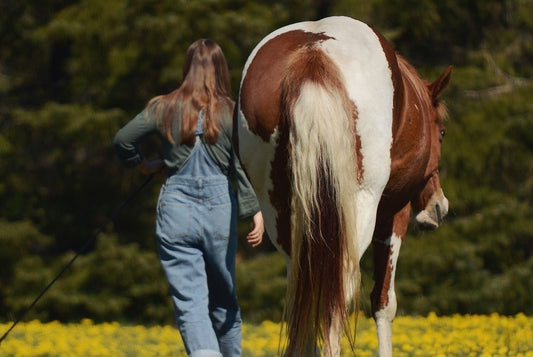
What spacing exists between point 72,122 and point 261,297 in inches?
147

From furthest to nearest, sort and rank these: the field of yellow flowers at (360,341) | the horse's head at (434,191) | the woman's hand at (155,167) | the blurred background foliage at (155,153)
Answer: the blurred background foliage at (155,153) → the field of yellow flowers at (360,341) → the horse's head at (434,191) → the woman's hand at (155,167)

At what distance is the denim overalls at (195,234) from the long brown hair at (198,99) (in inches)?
2.1

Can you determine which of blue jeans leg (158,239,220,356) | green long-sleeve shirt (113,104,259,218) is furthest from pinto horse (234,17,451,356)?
blue jeans leg (158,239,220,356)

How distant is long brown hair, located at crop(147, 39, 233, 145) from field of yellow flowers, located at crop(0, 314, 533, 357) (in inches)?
82.3

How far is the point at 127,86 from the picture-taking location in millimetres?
14273

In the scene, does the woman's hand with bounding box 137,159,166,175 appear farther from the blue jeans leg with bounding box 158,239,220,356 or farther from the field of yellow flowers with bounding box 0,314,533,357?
the field of yellow flowers with bounding box 0,314,533,357

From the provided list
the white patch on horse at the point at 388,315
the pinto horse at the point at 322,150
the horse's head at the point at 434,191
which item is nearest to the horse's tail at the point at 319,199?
the pinto horse at the point at 322,150

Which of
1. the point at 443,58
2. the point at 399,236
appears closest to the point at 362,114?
the point at 399,236

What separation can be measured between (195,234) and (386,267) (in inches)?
43.0

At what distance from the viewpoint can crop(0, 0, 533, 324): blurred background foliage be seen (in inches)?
538

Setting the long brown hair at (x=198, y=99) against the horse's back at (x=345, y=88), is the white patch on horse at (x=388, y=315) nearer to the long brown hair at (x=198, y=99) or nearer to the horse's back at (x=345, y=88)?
the horse's back at (x=345, y=88)

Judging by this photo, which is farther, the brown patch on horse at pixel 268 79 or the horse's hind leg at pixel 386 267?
the horse's hind leg at pixel 386 267

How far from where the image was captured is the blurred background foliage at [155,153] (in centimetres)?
1367

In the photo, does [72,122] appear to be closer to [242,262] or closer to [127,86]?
[127,86]
